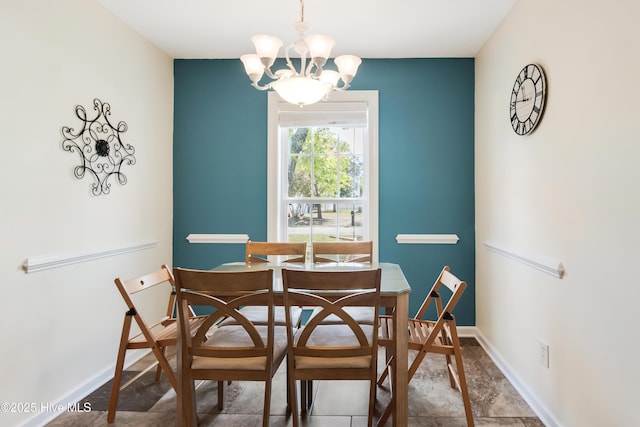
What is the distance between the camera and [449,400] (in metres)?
2.28

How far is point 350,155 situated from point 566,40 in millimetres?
1949

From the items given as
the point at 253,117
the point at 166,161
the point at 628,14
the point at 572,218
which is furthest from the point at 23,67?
the point at 572,218

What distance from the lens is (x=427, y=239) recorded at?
11.3 feet

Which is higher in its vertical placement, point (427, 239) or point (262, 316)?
point (427, 239)

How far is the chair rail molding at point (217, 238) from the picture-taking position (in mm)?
3508

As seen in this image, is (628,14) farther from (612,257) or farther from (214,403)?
(214,403)

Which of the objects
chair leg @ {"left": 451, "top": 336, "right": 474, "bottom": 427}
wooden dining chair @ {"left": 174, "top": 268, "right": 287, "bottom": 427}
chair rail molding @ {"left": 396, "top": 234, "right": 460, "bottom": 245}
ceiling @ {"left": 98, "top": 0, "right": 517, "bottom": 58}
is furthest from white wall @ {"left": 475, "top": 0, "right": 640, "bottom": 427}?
wooden dining chair @ {"left": 174, "top": 268, "right": 287, "bottom": 427}

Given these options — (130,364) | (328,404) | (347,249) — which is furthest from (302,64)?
(130,364)

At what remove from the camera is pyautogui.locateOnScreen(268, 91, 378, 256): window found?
346 cm

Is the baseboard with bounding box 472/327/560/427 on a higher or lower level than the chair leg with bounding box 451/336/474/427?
lower

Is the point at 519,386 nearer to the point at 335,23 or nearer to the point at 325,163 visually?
the point at 325,163

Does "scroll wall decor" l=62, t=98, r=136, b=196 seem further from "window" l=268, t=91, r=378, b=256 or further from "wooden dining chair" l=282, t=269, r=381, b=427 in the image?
"wooden dining chair" l=282, t=269, r=381, b=427

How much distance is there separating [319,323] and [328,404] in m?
0.80

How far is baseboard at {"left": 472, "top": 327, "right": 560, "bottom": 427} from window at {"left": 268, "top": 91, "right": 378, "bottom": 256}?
1314 mm
